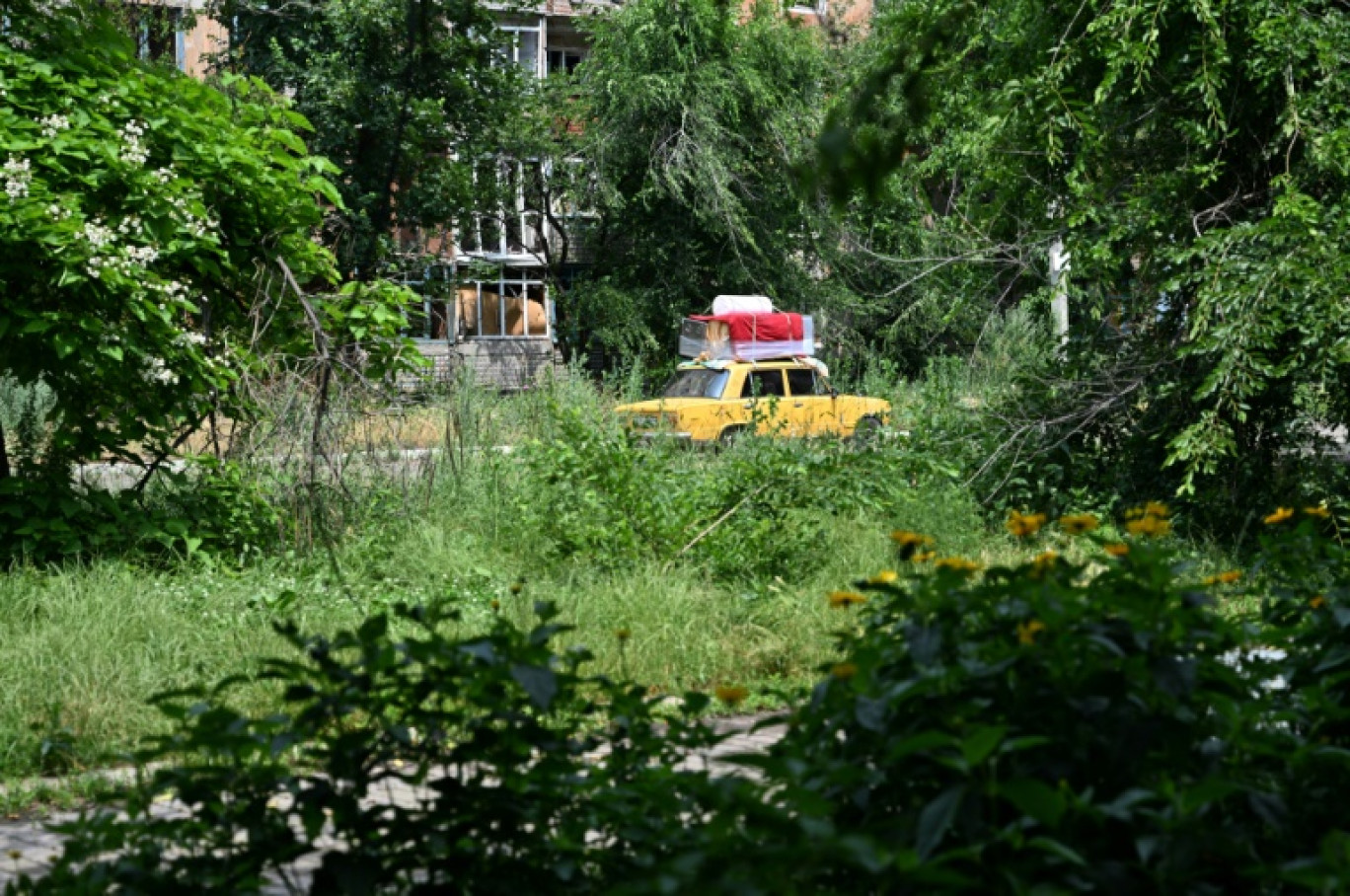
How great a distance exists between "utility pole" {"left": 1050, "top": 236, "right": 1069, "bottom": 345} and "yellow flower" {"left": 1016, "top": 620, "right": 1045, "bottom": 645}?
301 inches

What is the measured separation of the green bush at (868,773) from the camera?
266 centimetres

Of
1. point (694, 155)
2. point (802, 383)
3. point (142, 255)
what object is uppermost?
point (694, 155)

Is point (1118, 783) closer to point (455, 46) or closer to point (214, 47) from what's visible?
point (455, 46)

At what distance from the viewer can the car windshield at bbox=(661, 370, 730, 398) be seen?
19.2 meters

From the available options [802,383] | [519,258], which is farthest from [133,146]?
[519,258]

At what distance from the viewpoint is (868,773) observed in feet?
9.39

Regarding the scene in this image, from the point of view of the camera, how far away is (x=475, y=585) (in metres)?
8.80

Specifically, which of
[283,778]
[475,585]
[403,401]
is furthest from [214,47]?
[283,778]

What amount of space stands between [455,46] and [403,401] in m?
17.8

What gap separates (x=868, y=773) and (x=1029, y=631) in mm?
456

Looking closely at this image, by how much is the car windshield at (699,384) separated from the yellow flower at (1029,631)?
15.9 m

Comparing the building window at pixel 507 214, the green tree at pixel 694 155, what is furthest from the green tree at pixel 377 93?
the green tree at pixel 694 155

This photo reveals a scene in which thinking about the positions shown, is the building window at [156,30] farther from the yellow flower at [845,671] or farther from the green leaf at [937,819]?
the green leaf at [937,819]

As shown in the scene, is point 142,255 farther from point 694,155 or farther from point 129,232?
point 694,155
